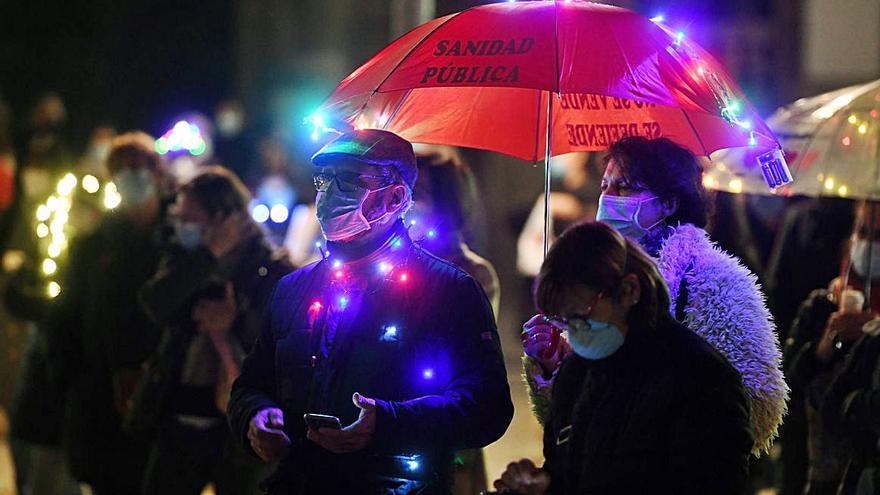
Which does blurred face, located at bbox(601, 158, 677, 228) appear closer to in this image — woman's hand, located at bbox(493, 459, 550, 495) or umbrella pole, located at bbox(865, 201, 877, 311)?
woman's hand, located at bbox(493, 459, 550, 495)

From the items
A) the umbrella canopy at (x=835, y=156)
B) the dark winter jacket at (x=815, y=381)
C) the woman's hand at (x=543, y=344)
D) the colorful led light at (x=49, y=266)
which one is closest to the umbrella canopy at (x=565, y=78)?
the woman's hand at (x=543, y=344)

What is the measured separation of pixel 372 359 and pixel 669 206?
43.4 inches

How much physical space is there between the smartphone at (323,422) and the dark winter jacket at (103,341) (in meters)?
3.24

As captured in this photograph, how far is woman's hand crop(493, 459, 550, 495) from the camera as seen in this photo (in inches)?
142

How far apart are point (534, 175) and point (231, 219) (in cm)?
925

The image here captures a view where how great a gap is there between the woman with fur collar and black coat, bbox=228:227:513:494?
0.94 ft

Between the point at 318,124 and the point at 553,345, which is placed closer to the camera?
the point at 553,345

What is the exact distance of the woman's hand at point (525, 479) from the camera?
11.8ft

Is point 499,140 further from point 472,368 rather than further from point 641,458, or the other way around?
point 641,458

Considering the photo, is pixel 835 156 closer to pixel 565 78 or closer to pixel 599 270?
pixel 565 78

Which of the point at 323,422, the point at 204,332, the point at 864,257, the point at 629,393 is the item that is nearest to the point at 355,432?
the point at 323,422

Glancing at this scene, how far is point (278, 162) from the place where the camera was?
14703 millimetres

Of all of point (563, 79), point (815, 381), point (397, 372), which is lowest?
point (815, 381)

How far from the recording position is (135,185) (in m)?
7.64
